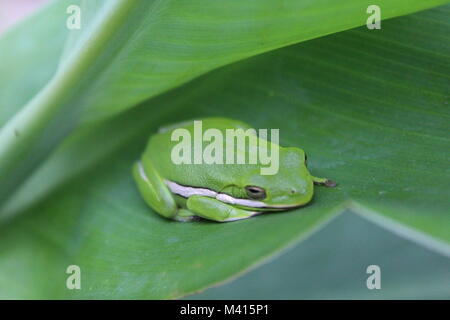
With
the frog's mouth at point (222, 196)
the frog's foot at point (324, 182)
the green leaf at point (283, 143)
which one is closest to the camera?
the green leaf at point (283, 143)

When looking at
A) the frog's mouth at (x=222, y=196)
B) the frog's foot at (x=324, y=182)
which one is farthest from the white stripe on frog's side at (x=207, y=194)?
the frog's foot at (x=324, y=182)

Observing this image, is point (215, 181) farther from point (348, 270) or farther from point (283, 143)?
point (348, 270)

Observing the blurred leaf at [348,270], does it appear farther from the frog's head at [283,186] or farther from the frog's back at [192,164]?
the frog's back at [192,164]

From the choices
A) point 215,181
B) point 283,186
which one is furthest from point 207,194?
point 283,186

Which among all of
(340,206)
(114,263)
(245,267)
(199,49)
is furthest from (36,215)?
(340,206)

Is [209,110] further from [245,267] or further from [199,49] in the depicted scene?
[245,267]

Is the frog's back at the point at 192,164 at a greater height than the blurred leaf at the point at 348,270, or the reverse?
the frog's back at the point at 192,164

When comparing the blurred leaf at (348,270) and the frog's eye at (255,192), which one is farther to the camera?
the frog's eye at (255,192)

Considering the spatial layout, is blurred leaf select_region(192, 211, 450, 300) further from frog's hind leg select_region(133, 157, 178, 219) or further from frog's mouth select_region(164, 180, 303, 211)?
frog's hind leg select_region(133, 157, 178, 219)
